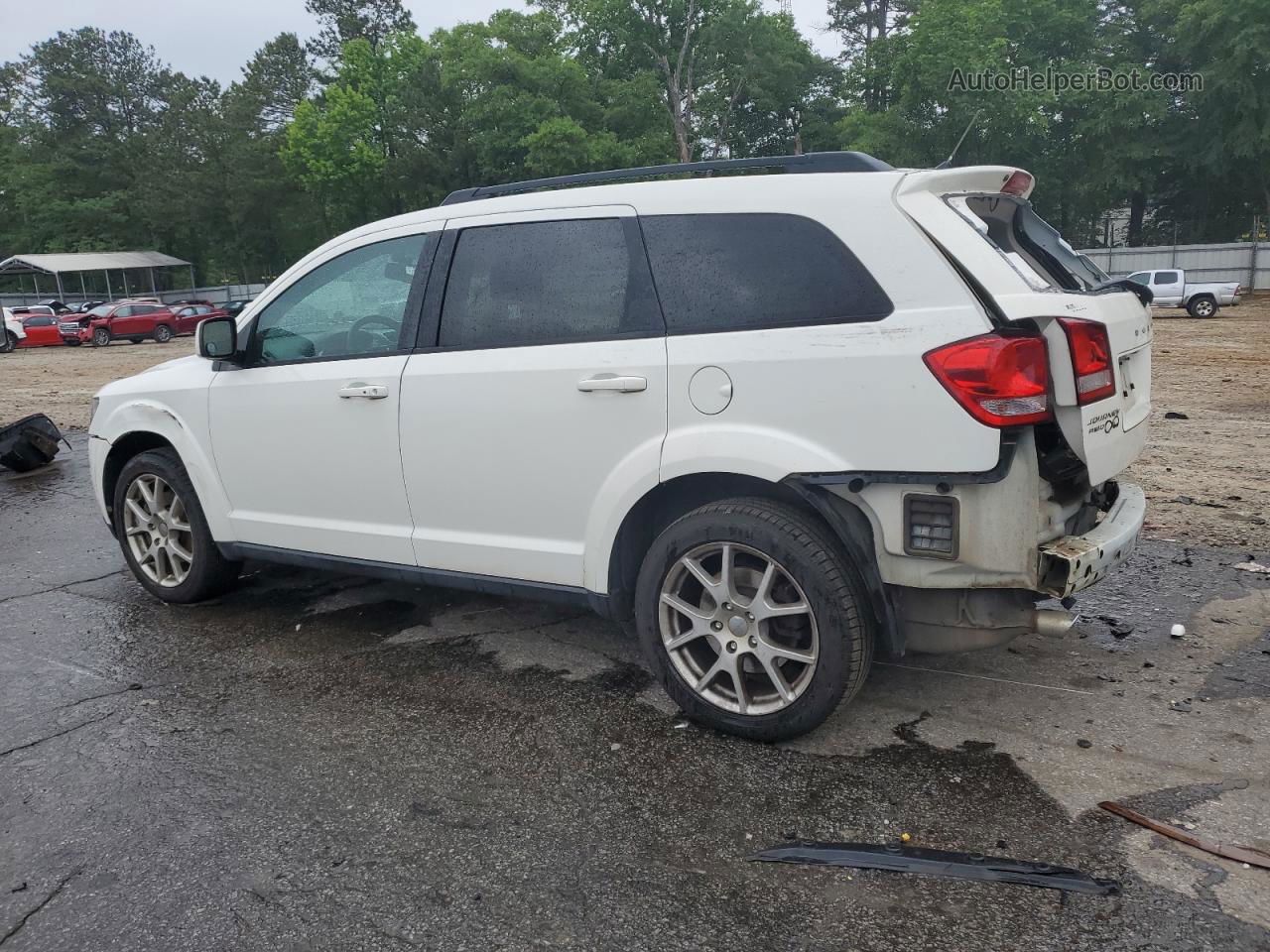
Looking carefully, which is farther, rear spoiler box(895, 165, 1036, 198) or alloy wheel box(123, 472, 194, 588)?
alloy wheel box(123, 472, 194, 588)

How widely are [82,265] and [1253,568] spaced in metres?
61.3

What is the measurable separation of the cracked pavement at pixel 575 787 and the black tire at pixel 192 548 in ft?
1.06

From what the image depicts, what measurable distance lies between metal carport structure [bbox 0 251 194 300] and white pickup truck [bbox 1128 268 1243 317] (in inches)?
2073

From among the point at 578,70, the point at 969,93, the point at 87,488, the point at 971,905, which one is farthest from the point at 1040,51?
the point at 971,905

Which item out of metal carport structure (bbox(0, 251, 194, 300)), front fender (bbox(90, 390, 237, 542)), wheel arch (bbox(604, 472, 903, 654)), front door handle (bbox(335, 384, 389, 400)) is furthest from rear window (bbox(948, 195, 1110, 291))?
metal carport structure (bbox(0, 251, 194, 300))

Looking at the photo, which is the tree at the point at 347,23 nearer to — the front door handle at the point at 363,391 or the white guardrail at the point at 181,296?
the white guardrail at the point at 181,296

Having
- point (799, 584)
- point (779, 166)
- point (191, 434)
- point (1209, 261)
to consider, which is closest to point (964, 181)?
point (779, 166)

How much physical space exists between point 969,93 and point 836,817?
1722 inches

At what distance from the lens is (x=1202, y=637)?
416cm

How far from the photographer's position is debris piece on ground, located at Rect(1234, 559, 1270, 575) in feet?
16.2

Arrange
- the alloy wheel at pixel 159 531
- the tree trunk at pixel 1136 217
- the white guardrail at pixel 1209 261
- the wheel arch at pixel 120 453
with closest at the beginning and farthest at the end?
the alloy wheel at pixel 159 531 → the wheel arch at pixel 120 453 → the white guardrail at pixel 1209 261 → the tree trunk at pixel 1136 217

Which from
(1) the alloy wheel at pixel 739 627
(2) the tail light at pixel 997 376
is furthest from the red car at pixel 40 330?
(2) the tail light at pixel 997 376

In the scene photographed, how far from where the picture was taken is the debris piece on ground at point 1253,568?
493 centimetres

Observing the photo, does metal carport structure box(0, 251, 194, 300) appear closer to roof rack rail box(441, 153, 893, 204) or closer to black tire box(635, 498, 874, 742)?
roof rack rail box(441, 153, 893, 204)
